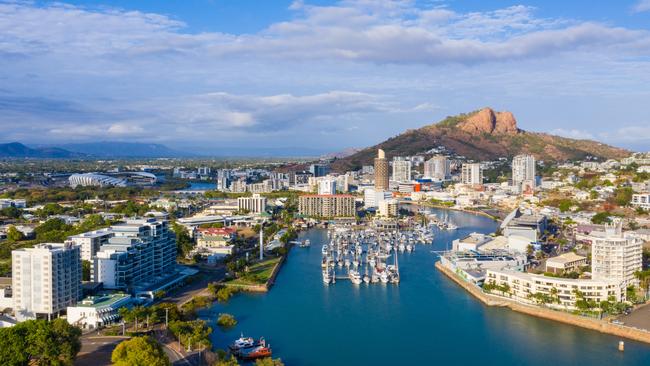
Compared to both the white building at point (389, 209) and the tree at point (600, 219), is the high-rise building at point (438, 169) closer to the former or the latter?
the white building at point (389, 209)

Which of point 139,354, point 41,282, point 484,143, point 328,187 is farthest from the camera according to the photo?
point 484,143

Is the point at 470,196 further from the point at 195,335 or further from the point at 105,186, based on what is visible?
the point at 195,335

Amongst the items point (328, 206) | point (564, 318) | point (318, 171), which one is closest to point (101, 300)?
point (564, 318)

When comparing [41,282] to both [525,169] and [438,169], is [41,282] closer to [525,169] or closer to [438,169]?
[525,169]

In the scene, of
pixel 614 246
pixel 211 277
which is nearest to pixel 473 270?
pixel 614 246

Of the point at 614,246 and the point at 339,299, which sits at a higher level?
the point at 614,246

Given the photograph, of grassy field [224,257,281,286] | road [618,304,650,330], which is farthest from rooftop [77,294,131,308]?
road [618,304,650,330]
